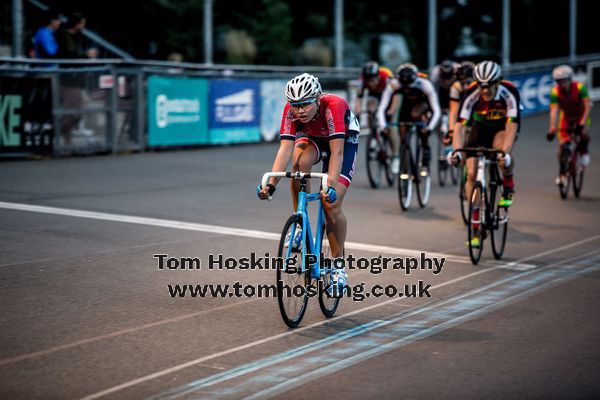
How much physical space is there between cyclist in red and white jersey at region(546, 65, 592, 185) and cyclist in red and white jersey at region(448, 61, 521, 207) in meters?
3.86

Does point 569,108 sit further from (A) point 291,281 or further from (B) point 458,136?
(A) point 291,281

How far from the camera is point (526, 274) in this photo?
31.3 ft

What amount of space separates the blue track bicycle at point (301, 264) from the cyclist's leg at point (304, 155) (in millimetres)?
238

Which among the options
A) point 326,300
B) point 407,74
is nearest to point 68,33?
point 407,74

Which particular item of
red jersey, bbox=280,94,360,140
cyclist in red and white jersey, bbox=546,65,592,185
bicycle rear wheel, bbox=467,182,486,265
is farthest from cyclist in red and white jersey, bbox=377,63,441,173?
red jersey, bbox=280,94,360,140

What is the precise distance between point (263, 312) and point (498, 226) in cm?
346

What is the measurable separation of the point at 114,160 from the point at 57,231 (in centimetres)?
796

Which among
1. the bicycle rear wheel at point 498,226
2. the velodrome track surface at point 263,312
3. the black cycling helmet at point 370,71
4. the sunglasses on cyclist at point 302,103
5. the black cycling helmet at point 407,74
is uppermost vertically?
the black cycling helmet at point 370,71

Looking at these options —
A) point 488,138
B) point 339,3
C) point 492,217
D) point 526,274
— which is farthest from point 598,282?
point 339,3

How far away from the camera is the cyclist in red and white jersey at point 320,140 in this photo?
7316 millimetres

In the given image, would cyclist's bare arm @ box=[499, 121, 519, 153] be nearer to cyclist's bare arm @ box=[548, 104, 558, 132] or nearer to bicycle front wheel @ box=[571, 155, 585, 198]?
cyclist's bare arm @ box=[548, 104, 558, 132]

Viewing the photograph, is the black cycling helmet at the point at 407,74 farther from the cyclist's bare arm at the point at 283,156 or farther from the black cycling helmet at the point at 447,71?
the cyclist's bare arm at the point at 283,156

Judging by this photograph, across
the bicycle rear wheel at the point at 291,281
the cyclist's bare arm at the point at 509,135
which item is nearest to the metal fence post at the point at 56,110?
the cyclist's bare arm at the point at 509,135

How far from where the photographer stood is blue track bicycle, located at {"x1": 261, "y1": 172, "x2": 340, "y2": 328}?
7.03m
